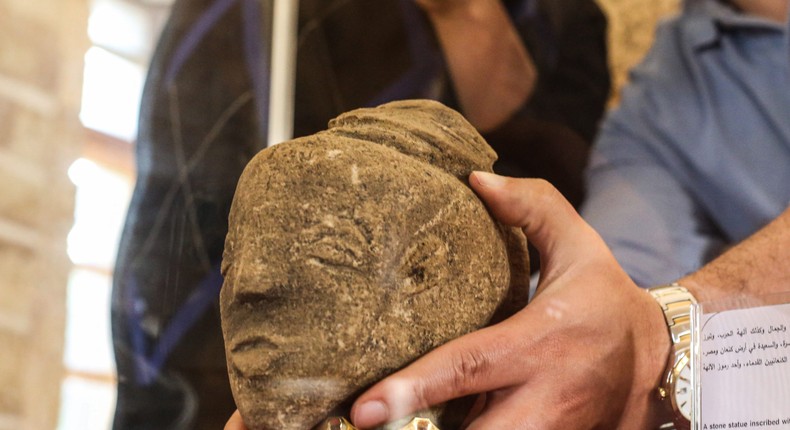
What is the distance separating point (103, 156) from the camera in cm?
165

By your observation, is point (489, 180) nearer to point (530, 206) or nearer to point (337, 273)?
point (530, 206)

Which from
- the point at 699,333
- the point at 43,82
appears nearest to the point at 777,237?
the point at 699,333

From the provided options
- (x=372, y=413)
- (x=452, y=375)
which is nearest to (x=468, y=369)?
(x=452, y=375)

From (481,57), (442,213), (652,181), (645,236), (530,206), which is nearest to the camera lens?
(442,213)

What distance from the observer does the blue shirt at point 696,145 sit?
6.24ft

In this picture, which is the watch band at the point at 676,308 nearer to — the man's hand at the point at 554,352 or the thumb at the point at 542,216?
the man's hand at the point at 554,352

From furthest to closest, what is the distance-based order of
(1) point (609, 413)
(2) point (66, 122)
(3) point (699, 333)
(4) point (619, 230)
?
(4) point (619, 230) → (2) point (66, 122) → (1) point (609, 413) → (3) point (699, 333)

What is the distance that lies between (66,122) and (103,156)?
0.09 metres

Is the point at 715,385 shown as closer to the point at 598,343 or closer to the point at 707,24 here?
the point at 598,343

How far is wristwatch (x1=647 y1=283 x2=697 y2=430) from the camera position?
1.49 meters

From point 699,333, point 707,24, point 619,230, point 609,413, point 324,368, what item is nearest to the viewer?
point 324,368

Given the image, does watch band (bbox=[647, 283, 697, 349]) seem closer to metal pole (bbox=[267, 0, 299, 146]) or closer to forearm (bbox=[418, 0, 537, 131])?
forearm (bbox=[418, 0, 537, 131])

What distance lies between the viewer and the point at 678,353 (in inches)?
60.7

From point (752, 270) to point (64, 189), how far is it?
1313 millimetres
